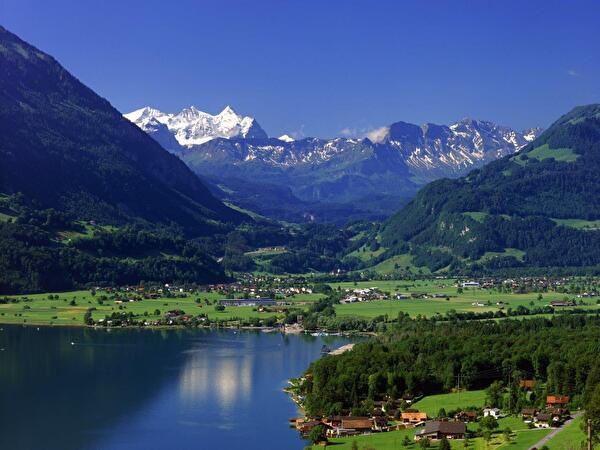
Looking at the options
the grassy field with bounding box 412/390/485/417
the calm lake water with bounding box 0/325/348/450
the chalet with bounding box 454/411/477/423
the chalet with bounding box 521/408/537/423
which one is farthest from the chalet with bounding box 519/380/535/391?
the calm lake water with bounding box 0/325/348/450

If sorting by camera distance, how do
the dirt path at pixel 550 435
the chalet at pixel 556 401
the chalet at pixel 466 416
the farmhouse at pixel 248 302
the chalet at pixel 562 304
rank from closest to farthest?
the dirt path at pixel 550 435 < the chalet at pixel 466 416 < the chalet at pixel 556 401 < the chalet at pixel 562 304 < the farmhouse at pixel 248 302

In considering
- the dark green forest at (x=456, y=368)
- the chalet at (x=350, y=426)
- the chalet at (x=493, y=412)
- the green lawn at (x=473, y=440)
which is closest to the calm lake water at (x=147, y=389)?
the chalet at (x=350, y=426)

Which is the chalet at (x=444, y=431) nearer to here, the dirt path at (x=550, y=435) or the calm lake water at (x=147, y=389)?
the dirt path at (x=550, y=435)

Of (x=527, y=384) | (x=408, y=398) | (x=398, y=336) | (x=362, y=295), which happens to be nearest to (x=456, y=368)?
(x=408, y=398)

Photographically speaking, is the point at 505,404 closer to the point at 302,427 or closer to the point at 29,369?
the point at 302,427

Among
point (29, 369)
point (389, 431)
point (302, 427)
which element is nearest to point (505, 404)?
point (389, 431)

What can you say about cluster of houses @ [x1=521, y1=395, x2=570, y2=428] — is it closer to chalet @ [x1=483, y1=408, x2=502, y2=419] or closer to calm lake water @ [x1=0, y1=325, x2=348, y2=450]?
chalet @ [x1=483, y1=408, x2=502, y2=419]
